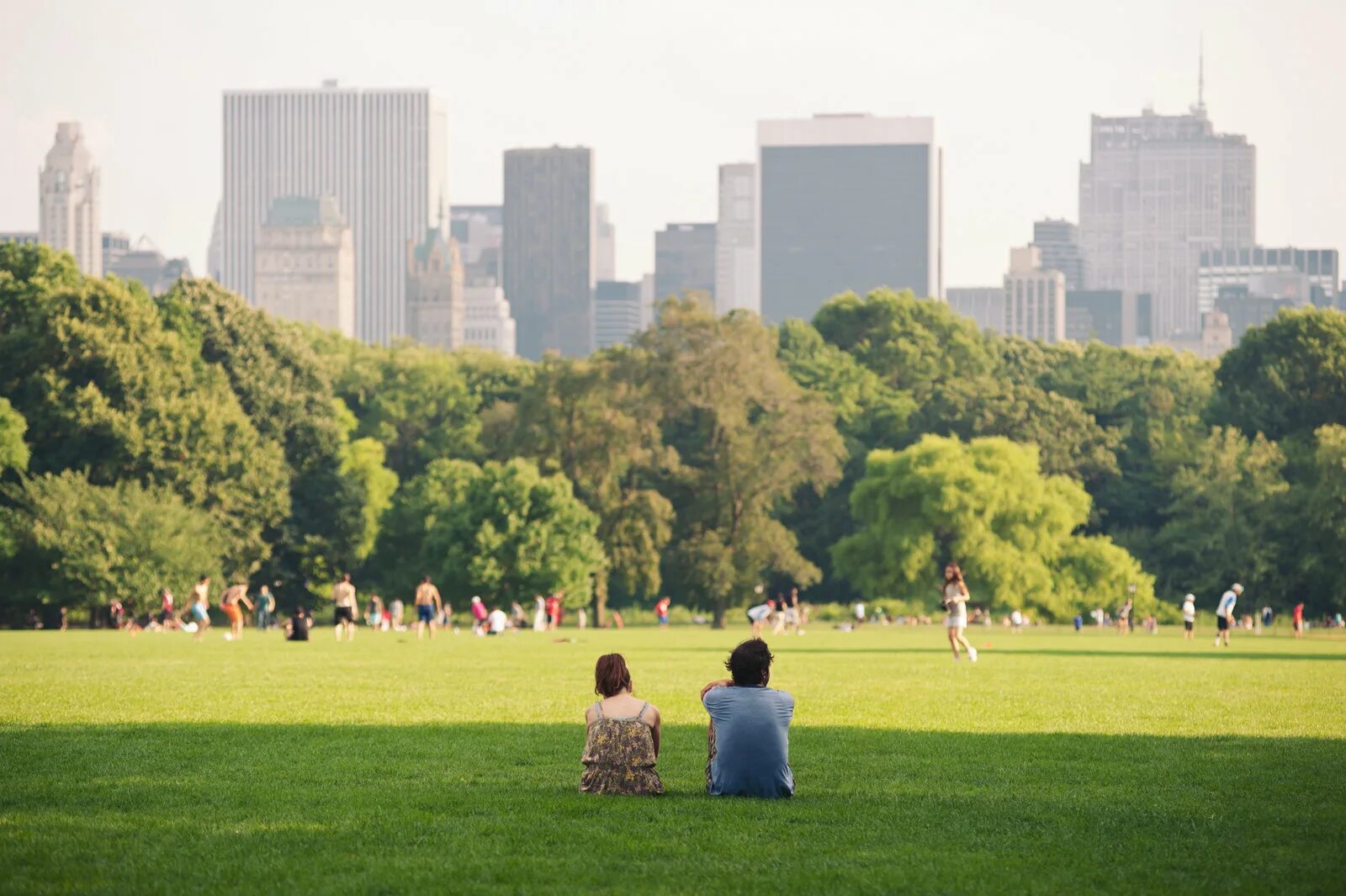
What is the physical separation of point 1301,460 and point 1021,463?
11924mm

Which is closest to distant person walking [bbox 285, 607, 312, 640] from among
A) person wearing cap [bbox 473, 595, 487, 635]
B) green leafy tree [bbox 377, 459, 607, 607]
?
person wearing cap [bbox 473, 595, 487, 635]

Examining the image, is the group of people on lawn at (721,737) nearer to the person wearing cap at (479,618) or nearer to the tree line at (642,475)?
the person wearing cap at (479,618)

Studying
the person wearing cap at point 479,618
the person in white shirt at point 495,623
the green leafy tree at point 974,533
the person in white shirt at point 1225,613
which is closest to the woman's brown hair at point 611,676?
the person in white shirt at point 1225,613

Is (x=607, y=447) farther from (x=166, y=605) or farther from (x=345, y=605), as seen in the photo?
(x=345, y=605)

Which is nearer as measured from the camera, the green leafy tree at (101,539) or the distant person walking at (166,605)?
the green leafy tree at (101,539)

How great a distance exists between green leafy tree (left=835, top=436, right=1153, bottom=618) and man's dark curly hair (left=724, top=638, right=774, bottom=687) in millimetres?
69426

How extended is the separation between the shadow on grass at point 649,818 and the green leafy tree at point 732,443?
62301mm

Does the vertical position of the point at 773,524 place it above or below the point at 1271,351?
below

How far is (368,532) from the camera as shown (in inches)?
3327

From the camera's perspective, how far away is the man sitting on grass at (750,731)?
13758 millimetres

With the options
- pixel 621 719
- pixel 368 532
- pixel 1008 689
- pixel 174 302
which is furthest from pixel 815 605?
pixel 621 719

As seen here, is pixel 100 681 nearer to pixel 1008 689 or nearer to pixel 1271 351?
pixel 1008 689

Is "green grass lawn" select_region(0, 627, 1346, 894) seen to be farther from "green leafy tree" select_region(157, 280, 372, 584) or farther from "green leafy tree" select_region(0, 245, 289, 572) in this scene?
"green leafy tree" select_region(157, 280, 372, 584)

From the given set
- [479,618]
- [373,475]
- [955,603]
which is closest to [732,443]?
[479,618]
